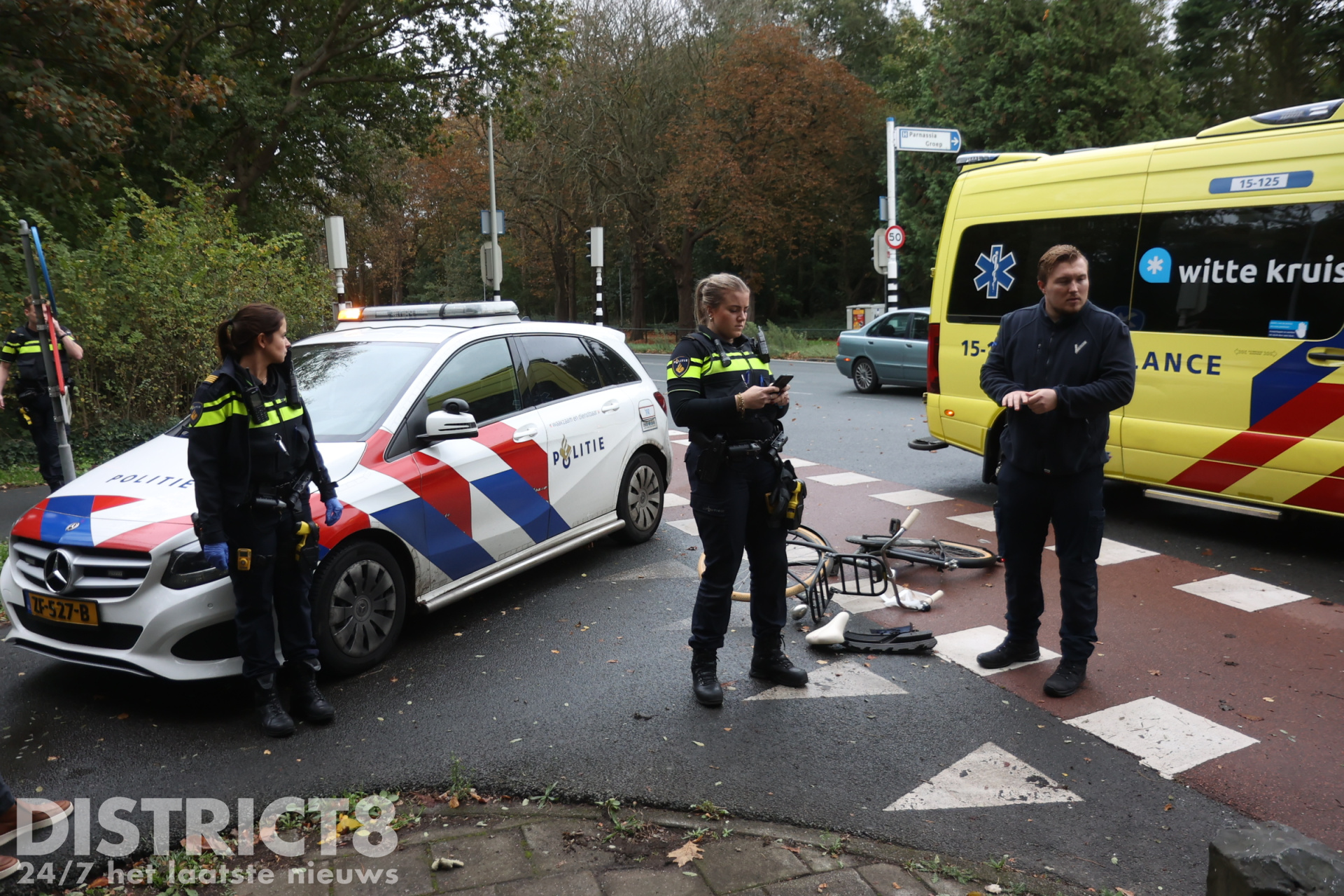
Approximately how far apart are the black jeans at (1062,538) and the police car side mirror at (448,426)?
2.61 meters

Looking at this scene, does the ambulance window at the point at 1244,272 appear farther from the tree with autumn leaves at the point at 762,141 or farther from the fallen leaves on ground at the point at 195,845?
the tree with autumn leaves at the point at 762,141

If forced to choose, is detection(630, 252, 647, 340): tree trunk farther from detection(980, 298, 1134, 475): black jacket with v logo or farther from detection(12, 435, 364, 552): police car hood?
detection(980, 298, 1134, 475): black jacket with v logo

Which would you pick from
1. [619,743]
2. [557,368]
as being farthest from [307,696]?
→ [557,368]

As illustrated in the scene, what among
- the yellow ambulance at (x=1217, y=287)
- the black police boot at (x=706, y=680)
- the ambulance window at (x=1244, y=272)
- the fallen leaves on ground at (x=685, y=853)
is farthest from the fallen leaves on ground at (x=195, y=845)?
the ambulance window at (x=1244, y=272)

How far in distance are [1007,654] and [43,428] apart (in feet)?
25.5

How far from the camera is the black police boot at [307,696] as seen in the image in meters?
4.02

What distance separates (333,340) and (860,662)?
3.49 metres

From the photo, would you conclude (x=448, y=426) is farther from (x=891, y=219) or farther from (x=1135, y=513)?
(x=891, y=219)

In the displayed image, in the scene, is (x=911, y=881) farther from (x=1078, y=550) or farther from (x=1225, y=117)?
(x=1225, y=117)

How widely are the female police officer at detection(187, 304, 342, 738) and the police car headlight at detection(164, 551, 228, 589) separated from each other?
168mm

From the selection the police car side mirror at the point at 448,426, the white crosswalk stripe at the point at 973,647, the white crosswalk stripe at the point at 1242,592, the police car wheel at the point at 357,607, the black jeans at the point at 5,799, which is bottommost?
the white crosswalk stripe at the point at 973,647

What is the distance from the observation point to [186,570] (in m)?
3.92

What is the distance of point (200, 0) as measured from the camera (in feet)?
57.5

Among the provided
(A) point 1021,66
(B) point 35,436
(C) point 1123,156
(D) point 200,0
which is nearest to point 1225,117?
(A) point 1021,66
